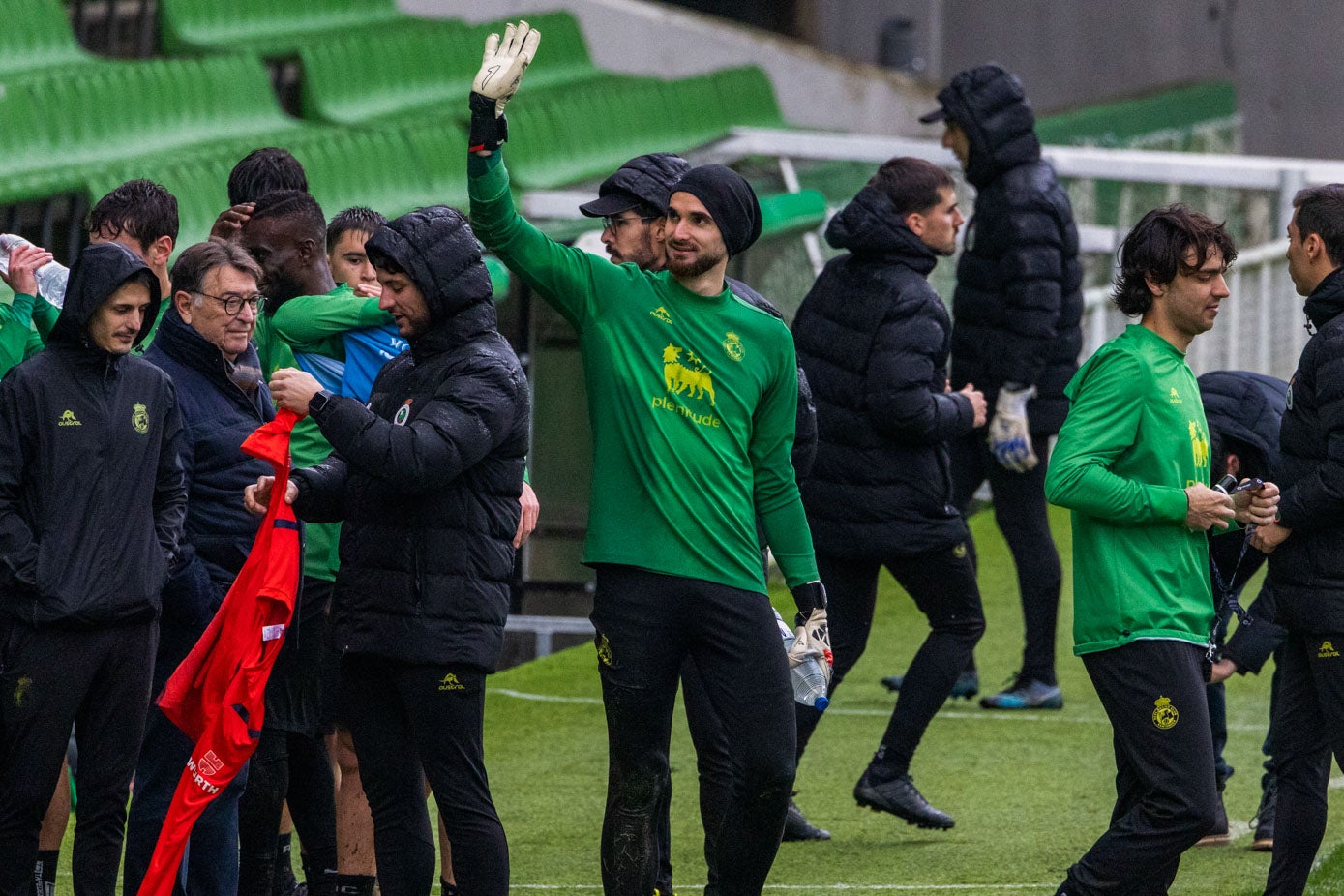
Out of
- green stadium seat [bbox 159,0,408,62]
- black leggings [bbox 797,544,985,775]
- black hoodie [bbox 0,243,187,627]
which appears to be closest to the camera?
black hoodie [bbox 0,243,187,627]

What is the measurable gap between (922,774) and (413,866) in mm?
2844

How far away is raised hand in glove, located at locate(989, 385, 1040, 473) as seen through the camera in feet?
24.4

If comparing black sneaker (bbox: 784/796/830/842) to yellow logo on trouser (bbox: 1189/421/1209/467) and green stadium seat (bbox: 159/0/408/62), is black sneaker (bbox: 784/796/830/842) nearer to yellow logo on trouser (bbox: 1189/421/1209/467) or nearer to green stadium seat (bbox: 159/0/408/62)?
yellow logo on trouser (bbox: 1189/421/1209/467)

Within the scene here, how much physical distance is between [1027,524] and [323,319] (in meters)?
3.43

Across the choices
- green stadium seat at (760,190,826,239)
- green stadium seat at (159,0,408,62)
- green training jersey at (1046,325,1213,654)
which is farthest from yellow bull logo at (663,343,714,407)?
green stadium seat at (159,0,408,62)

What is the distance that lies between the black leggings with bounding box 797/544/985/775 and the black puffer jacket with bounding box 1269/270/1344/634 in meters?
1.38

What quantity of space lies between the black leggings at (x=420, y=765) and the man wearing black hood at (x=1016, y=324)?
11.5 feet

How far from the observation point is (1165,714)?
14.8 ft

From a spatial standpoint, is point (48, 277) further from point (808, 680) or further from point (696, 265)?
point (808, 680)

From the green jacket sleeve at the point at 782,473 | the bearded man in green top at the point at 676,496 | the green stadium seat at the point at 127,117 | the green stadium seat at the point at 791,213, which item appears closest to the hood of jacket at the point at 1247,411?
the green jacket sleeve at the point at 782,473

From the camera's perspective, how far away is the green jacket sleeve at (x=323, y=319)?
5.03m

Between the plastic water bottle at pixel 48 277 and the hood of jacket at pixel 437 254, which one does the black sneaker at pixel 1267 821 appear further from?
the plastic water bottle at pixel 48 277

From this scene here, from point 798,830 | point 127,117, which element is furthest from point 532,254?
point 127,117

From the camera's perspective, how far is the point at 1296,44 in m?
22.4
